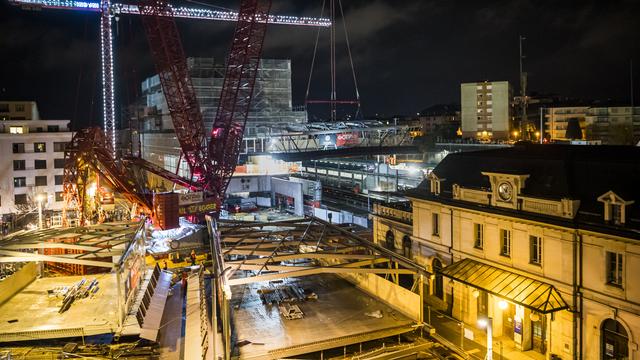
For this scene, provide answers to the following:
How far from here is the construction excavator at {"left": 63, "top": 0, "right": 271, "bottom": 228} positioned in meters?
47.1

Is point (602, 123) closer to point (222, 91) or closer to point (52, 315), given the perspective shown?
point (222, 91)

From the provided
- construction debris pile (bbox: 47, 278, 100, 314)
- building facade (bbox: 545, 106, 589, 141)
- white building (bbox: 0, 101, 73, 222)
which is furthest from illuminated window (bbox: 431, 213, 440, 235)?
building facade (bbox: 545, 106, 589, 141)

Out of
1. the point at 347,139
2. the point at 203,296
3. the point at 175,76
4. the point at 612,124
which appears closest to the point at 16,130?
the point at 175,76

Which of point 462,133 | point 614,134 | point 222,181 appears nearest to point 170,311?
point 222,181

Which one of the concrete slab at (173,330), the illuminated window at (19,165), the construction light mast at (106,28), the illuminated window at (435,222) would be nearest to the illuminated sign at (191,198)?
the construction light mast at (106,28)

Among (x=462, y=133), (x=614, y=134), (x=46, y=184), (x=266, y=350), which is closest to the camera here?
(x=266, y=350)

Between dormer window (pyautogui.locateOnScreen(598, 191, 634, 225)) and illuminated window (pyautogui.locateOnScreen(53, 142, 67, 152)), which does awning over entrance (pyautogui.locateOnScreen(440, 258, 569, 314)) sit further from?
illuminated window (pyautogui.locateOnScreen(53, 142, 67, 152))

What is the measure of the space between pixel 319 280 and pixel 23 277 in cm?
1485

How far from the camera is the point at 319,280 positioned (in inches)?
1158

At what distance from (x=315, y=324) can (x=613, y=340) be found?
41.9ft

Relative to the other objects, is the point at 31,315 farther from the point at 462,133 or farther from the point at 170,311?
the point at 462,133

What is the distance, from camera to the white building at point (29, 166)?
6706 cm

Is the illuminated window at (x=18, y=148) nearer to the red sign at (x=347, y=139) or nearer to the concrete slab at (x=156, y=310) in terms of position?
the red sign at (x=347, y=139)

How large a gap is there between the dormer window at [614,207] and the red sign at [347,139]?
58.7m
